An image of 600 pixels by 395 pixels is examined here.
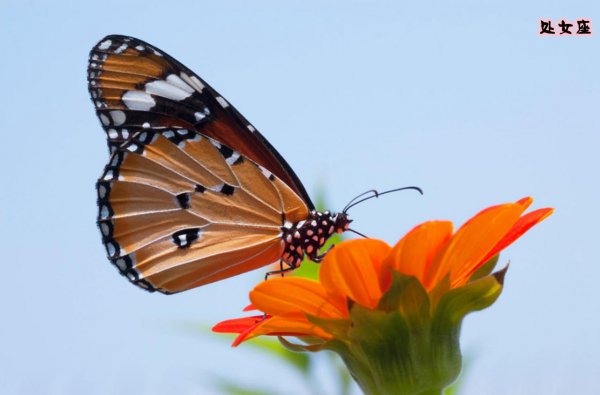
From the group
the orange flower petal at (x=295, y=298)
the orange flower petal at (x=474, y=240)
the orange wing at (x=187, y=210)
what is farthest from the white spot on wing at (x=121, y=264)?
the orange flower petal at (x=474, y=240)

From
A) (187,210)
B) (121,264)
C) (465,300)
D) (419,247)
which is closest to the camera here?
(419,247)

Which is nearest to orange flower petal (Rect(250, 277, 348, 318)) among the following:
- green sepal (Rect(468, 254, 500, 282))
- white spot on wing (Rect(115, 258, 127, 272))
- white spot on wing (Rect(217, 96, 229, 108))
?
green sepal (Rect(468, 254, 500, 282))

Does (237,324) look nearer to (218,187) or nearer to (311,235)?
(311,235)

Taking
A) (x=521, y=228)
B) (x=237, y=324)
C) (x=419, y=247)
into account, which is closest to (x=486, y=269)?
(x=521, y=228)

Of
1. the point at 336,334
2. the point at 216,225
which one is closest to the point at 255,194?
the point at 216,225

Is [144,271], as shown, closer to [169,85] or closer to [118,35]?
[169,85]

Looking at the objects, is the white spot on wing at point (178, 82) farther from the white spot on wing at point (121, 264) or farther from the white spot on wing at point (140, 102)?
the white spot on wing at point (121, 264)
